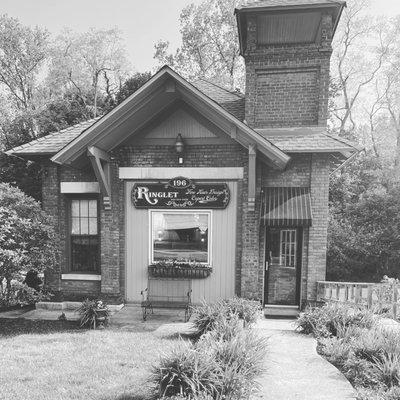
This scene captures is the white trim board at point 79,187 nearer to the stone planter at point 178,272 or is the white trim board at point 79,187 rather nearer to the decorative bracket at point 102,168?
the decorative bracket at point 102,168

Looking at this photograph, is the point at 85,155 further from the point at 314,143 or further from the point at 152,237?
the point at 314,143

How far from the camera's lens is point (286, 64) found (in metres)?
9.85

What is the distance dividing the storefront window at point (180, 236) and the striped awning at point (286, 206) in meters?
1.57

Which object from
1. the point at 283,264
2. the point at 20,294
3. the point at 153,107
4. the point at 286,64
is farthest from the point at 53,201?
the point at 286,64

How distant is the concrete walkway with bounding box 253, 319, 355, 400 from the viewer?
183 inches

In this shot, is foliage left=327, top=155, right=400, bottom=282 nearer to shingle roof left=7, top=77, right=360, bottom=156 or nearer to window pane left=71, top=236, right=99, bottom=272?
shingle roof left=7, top=77, right=360, bottom=156

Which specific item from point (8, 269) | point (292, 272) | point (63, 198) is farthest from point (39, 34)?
point (292, 272)

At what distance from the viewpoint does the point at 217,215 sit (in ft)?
31.0

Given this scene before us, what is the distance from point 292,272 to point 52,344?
19.9ft

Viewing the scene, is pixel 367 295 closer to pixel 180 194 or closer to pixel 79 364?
pixel 180 194

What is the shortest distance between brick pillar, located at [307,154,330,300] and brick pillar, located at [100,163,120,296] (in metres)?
5.13

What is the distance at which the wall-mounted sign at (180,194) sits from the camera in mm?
9328

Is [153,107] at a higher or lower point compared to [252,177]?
higher

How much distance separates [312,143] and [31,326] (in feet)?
26.5
